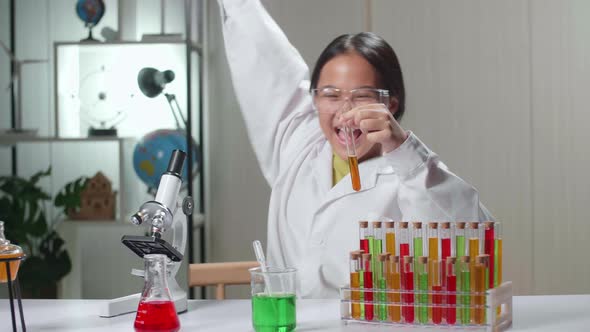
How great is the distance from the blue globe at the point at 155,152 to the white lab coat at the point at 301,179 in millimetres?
330

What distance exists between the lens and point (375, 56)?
2.86 m

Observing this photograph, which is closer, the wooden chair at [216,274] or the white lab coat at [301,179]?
the wooden chair at [216,274]

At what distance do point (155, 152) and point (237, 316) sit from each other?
158cm

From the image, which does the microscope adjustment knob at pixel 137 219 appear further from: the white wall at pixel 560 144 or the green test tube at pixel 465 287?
the white wall at pixel 560 144

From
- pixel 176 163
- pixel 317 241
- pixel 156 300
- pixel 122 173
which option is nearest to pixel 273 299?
pixel 156 300

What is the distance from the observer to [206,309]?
5.92ft

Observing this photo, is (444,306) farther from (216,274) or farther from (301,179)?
(301,179)

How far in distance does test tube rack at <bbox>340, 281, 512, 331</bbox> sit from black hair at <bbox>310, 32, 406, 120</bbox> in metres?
1.39

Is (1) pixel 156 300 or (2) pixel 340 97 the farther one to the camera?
(2) pixel 340 97

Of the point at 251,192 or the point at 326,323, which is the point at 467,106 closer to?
the point at 251,192

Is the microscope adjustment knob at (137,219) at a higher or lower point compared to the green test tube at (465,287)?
higher

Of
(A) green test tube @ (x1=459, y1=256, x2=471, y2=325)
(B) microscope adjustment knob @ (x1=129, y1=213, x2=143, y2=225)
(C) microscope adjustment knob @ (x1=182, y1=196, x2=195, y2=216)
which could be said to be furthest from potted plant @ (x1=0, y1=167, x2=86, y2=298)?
(A) green test tube @ (x1=459, y1=256, x2=471, y2=325)

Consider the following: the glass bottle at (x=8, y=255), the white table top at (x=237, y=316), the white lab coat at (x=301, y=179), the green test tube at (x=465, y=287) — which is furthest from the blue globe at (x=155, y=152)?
the green test tube at (x=465, y=287)

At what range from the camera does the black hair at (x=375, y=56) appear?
9.34ft
